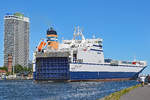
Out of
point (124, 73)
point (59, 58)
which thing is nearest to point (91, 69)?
point (59, 58)

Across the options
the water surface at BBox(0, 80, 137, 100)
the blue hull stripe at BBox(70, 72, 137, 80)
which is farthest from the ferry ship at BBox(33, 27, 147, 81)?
the water surface at BBox(0, 80, 137, 100)

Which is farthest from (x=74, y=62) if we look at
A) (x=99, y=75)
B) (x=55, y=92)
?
(x=55, y=92)

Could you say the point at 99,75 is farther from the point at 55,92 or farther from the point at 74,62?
the point at 55,92

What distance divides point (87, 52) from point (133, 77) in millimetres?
30841

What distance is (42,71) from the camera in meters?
85.4

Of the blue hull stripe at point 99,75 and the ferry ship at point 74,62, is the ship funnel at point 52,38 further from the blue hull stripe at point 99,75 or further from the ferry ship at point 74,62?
the blue hull stripe at point 99,75

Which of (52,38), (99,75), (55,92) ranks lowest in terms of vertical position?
(55,92)

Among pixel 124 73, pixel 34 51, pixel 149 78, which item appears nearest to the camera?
pixel 149 78

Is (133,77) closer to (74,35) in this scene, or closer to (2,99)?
(74,35)

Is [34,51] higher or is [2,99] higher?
[34,51]

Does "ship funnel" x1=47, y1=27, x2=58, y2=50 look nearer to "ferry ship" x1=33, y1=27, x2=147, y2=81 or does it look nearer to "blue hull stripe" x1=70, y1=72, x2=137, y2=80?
"ferry ship" x1=33, y1=27, x2=147, y2=81

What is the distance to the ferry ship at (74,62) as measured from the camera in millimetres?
84250

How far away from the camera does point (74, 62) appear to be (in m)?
86.2

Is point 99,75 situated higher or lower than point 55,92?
higher
